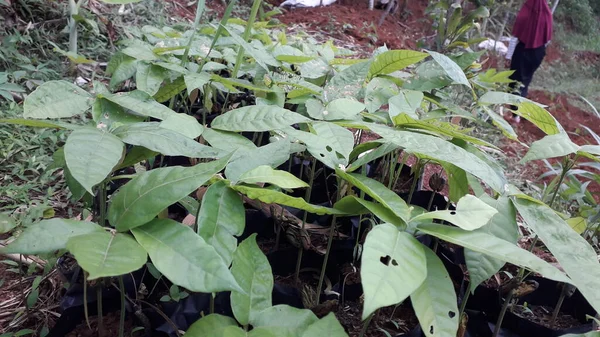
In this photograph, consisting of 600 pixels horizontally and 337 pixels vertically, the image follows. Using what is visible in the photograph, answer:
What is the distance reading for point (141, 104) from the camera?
83cm

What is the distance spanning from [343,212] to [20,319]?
738 mm

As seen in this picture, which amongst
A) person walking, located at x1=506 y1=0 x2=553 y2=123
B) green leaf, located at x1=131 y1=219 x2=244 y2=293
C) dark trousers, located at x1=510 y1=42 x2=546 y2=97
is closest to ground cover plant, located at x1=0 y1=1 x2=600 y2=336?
green leaf, located at x1=131 y1=219 x2=244 y2=293

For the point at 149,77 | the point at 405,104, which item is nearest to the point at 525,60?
the point at 405,104

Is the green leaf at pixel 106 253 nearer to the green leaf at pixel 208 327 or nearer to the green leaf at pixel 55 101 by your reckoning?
the green leaf at pixel 208 327

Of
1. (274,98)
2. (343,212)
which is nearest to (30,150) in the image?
(274,98)

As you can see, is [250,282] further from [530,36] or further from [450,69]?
[530,36]

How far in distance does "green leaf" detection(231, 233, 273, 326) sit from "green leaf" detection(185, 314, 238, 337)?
0.08 ft

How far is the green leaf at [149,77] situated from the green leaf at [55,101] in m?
0.17

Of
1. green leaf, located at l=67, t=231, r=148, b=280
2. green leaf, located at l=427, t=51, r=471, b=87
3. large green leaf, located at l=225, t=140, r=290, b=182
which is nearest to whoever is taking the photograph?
green leaf, located at l=67, t=231, r=148, b=280

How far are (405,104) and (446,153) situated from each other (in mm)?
237

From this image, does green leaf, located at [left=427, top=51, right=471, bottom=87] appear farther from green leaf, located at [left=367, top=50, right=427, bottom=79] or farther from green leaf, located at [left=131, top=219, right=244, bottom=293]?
green leaf, located at [left=131, top=219, right=244, bottom=293]

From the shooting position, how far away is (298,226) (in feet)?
3.37

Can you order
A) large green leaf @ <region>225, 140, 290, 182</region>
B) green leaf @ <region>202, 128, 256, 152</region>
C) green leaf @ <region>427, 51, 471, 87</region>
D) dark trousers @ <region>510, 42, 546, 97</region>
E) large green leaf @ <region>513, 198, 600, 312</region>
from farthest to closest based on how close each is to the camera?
dark trousers @ <region>510, 42, 546, 97</region>
green leaf @ <region>427, 51, 471, 87</region>
green leaf @ <region>202, 128, 256, 152</region>
large green leaf @ <region>225, 140, 290, 182</region>
large green leaf @ <region>513, 198, 600, 312</region>

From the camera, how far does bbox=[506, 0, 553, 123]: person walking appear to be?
14.5 feet
